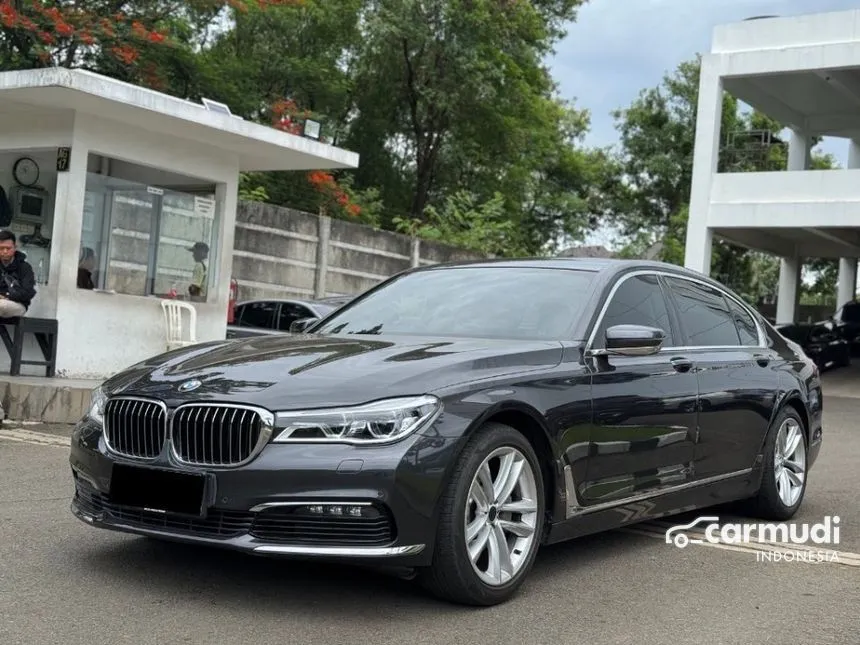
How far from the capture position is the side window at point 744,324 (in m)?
6.77

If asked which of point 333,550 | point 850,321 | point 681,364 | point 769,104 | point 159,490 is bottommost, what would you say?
point 333,550

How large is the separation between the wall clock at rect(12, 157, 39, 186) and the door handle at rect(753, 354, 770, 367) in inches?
344

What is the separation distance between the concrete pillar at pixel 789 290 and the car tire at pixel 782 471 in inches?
890

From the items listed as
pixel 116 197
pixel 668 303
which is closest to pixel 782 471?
pixel 668 303

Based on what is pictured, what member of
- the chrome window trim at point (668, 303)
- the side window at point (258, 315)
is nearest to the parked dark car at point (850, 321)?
the side window at point (258, 315)

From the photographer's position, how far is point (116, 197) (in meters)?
12.2

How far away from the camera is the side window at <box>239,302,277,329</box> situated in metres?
14.4

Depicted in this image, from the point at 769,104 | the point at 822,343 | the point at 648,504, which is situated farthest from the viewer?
the point at 769,104

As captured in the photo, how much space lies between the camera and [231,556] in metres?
5.01

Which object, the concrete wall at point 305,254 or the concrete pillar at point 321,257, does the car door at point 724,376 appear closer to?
the concrete wall at point 305,254

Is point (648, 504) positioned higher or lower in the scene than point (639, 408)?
lower

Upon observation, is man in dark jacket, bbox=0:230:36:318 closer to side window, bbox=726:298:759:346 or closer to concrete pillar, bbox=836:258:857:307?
side window, bbox=726:298:759:346

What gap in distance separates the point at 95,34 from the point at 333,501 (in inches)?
656

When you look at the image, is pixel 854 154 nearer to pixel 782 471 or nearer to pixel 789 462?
pixel 789 462
